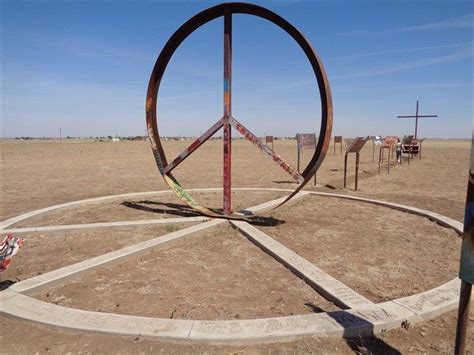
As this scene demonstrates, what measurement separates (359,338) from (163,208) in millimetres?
5982

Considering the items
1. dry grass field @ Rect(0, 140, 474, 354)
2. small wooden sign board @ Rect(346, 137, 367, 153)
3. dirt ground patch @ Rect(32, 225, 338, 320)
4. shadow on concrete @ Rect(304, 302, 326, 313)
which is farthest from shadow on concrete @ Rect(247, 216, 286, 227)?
small wooden sign board @ Rect(346, 137, 367, 153)

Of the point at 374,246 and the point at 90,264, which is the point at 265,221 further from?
the point at 90,264

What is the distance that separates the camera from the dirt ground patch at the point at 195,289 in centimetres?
350

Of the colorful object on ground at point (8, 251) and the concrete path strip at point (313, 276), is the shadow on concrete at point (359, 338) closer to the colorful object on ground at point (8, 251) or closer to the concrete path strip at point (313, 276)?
the concrete path strip at point (313, 276)

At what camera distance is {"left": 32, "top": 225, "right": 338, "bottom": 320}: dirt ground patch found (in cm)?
350

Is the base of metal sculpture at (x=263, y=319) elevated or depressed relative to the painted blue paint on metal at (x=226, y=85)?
depressed

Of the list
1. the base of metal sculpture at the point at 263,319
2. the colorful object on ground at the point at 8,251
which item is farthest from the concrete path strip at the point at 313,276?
the colorful object on ground at the point at 8,251

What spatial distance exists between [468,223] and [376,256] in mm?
3148

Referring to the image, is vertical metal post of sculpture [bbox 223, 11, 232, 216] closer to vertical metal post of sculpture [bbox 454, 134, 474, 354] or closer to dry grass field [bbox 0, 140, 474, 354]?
dry grass field [bbox 0, 140, 474, 354]

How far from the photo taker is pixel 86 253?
5.09 m

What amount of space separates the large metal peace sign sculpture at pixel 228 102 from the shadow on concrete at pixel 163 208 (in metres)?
0.49

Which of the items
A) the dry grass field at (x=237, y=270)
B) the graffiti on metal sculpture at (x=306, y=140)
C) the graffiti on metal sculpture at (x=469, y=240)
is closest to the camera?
the graffiti on metal sculpture at (x=469, y=240)

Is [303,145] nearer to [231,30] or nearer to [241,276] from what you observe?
[231,30]

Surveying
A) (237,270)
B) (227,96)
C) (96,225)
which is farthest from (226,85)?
(237,270)
